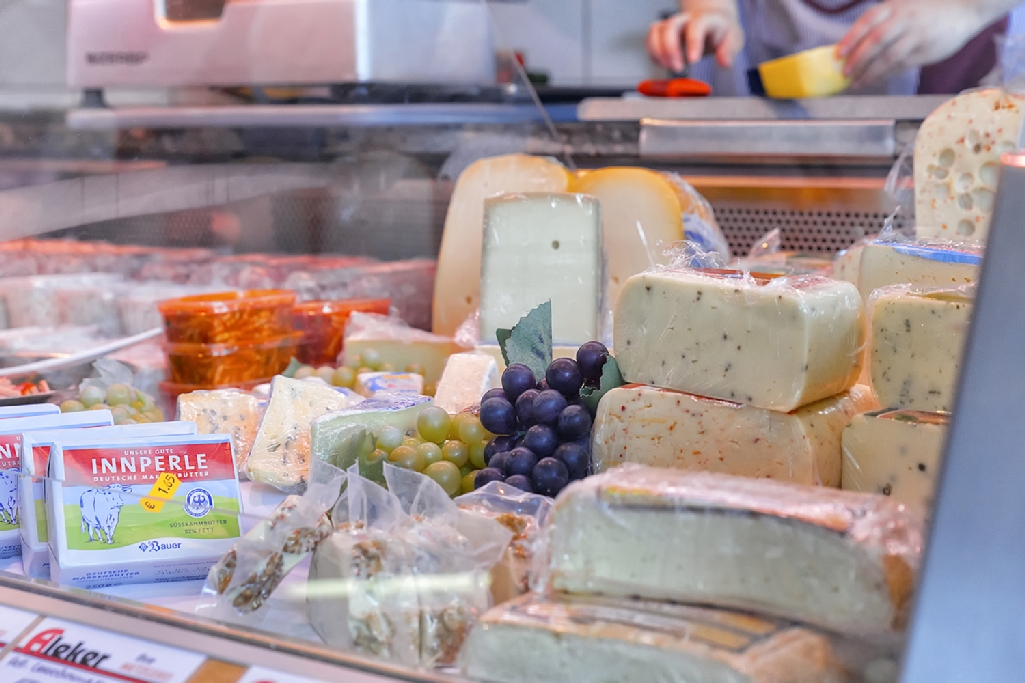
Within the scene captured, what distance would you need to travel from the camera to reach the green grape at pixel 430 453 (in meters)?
1.10

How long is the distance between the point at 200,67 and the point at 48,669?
1.50m

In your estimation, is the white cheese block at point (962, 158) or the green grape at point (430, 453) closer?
the green grape at point (430, 453)

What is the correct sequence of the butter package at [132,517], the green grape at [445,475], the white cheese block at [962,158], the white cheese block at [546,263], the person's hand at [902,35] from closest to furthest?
1. the butter package at [132,517]
2. the green grape at [445,475]
3. the white cheese block at [962,158]
4. the white cheese block at [546,263]
5. the person's hand at [902,35]

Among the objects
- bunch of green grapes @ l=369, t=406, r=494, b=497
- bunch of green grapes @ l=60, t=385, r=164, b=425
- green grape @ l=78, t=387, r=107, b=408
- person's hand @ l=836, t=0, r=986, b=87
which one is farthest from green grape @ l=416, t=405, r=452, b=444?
person's hand @ l=836, t=0, r=986, b=87

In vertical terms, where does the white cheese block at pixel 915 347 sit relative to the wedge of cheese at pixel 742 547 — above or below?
above

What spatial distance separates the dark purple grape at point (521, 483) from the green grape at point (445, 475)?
0.31 ft

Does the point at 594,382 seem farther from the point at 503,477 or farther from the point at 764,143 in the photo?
the point at 764,143

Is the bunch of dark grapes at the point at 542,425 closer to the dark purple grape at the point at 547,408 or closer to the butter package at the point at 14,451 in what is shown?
the dark purple grape at the point at 547,408

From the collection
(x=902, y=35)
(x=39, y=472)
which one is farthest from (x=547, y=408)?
(x=902, y=35)

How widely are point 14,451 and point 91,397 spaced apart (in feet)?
1.30

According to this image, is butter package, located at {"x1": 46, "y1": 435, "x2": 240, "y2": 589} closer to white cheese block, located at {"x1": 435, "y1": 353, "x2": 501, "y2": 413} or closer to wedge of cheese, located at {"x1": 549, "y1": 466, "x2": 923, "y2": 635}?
wedge of cheese, located at {"x1": 549, "y1": 466, "x2": 923, "y2": 635}

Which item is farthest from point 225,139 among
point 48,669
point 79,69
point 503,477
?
point 48,669

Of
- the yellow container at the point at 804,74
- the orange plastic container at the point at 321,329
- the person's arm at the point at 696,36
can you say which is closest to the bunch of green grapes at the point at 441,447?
the orange plastic container at the point at 321,329

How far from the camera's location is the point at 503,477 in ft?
3.41
